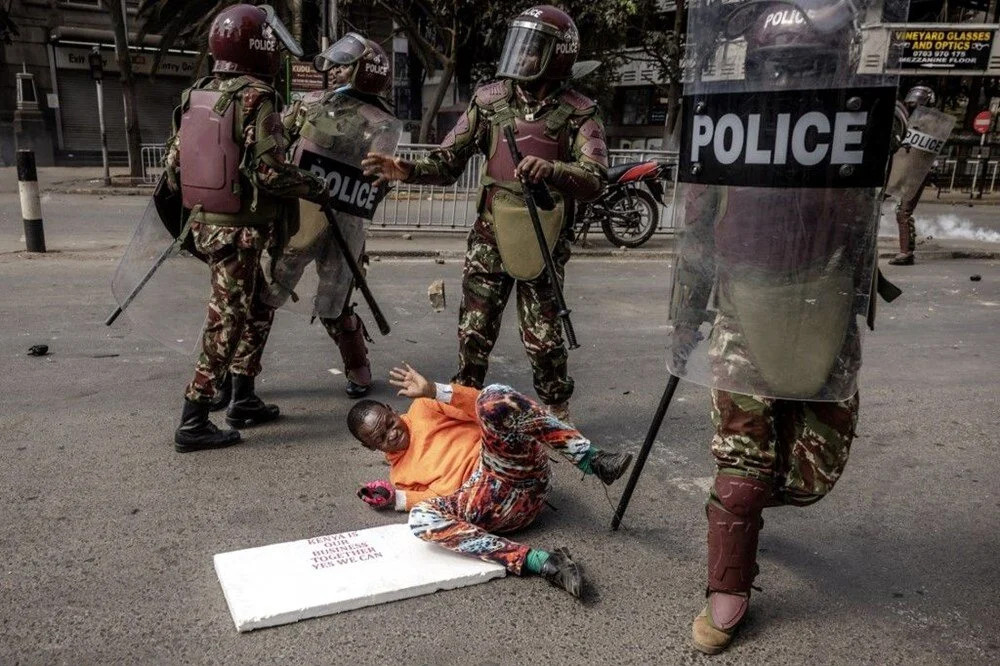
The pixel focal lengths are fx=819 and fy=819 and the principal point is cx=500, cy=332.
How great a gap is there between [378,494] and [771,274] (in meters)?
1.74

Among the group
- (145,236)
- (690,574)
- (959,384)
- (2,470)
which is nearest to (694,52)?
(690,574)

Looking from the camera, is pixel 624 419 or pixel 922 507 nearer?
pixel 922 507

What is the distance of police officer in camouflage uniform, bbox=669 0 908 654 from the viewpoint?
81.5 inches

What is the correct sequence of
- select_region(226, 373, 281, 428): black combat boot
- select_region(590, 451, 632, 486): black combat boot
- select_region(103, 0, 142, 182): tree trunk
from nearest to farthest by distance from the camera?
1. select_region(590, 451, 632, 486): black combat boot
2. select_region(226, 373, 281, 428): black combat boot
3. select_region(103, 0, 142, 182): tree trunk

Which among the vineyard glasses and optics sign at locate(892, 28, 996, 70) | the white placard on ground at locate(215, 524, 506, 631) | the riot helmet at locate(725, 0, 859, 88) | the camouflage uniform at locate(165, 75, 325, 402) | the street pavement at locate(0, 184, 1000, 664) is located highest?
the vineyard glasses and optics sign at locate(892, 28, 996, 70)

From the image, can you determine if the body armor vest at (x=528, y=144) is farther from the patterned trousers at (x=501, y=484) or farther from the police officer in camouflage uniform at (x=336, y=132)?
the patterned trousers at (x=501, y=484)

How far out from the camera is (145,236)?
12.7 feet

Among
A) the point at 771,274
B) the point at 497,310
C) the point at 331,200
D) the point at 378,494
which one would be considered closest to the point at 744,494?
the point at 771,274

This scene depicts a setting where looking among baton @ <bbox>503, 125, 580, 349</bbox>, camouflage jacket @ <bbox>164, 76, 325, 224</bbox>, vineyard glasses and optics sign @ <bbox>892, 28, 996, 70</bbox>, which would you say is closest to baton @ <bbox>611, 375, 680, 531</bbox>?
baton @ <bbox>503, 125, 580, 349</bbox>

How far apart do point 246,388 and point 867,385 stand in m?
3.71

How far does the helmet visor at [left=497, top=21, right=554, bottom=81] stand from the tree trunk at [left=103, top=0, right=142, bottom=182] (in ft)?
52.9

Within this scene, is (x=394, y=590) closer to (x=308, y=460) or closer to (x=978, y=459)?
(x=308, y=460)

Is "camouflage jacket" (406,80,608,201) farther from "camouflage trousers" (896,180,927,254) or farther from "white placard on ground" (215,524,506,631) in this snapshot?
"camouflage trousers" (896,180,927,254)

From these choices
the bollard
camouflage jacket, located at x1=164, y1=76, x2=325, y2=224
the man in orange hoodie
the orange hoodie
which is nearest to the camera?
the man in orange hoodie
